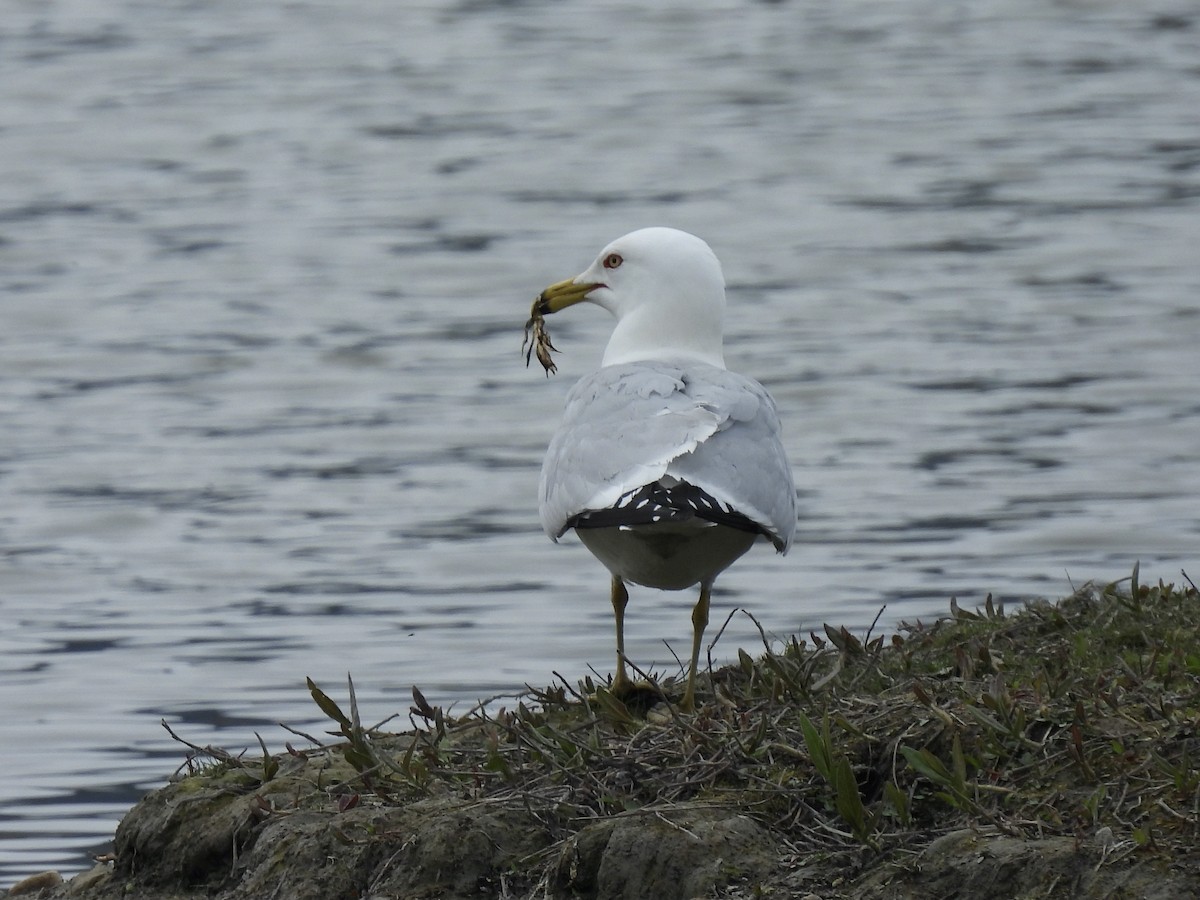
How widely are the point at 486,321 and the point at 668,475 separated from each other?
12.3m

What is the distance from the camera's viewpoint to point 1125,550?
11516 millimetres

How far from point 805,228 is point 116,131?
29.8ft

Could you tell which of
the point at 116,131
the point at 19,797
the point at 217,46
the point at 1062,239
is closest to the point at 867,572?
the point at 19,797

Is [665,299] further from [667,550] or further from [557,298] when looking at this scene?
[667,550]

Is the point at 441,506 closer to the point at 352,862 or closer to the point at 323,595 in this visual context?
the point at 323,595

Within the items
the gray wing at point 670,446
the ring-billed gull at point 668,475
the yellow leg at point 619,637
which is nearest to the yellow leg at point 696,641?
the ring-billed gull at point 668,475

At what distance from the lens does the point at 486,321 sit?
1803 cm

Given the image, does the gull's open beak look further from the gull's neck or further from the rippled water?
the rippled water

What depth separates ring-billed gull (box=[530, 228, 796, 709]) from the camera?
5.82 meters

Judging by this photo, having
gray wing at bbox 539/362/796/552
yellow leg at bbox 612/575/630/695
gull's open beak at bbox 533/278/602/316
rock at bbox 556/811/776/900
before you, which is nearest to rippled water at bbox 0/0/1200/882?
gull's open beak at bbox 533/278/602/316

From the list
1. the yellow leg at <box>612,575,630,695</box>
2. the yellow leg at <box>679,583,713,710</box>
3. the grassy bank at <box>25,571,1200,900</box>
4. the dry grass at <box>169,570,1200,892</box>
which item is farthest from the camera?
the yellow leg at <box>612,575,630,695</box>

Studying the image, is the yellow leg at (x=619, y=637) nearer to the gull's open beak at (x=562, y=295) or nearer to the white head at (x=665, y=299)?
the white head at (x=665, y=299)

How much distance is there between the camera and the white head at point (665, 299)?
720 cm

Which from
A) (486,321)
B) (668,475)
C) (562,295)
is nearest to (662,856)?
(668,475)
